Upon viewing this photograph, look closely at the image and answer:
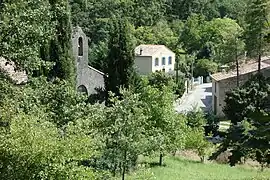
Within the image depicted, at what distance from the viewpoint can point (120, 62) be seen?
22.7m

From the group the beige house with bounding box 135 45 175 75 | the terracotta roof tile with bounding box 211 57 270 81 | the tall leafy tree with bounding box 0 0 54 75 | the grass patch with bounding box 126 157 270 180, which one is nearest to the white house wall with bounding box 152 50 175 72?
the beige house with bounding box 135 45 175 75

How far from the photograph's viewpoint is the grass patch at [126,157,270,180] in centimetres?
1741

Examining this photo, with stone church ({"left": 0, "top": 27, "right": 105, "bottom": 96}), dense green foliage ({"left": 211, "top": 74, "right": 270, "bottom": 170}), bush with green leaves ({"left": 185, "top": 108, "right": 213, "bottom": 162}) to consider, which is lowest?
bush with green leaves ({"left": 185, "top": 108, "right": 213, "bottom": 162})

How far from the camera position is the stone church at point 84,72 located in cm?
2227

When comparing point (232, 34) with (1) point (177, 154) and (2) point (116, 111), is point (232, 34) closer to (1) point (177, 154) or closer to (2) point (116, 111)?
(1) point (177, 154)

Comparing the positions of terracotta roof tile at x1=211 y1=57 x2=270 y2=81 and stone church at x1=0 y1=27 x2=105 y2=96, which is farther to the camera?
terracotta roof tile at x1=211 y1=57 x2=270 y2=81

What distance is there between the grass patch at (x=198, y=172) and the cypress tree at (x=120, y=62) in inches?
160

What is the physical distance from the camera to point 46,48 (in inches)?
717

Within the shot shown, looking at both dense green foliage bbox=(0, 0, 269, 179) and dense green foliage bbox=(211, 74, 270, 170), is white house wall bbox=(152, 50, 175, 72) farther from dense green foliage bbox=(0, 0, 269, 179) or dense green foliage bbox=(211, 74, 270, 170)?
dense green foliage bbox=(211, 74, 270, 170)

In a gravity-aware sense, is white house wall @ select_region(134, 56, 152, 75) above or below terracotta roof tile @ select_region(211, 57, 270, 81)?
above

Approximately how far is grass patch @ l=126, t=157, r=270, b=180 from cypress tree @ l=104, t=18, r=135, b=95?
13.3 ft

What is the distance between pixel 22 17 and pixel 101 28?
4326cm

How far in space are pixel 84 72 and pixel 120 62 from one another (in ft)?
5.72

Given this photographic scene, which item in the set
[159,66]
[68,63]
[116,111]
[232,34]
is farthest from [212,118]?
[159,66]
